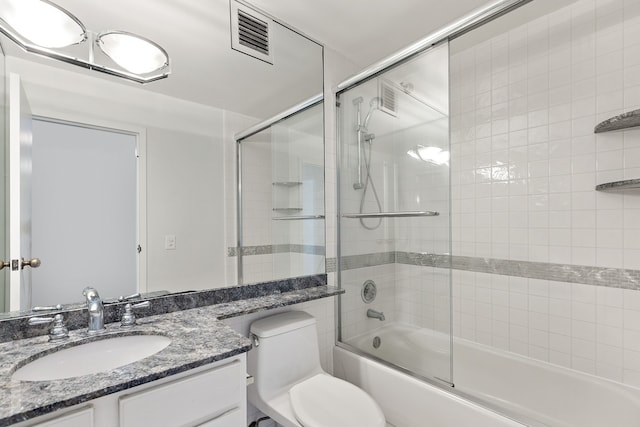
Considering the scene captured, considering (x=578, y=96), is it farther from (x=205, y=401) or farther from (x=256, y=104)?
(x=205, y=401)

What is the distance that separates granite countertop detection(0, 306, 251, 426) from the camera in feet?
2.23

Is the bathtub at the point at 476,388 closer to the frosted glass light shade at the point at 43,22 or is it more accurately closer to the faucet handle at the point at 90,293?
the faucet handle at the point at 90,293

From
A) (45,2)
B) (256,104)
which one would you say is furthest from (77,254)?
(256,104)

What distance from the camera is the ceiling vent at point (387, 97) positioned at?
1.86 m

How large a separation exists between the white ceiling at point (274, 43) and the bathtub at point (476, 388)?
1.57m

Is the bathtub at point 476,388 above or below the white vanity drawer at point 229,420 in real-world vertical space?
below

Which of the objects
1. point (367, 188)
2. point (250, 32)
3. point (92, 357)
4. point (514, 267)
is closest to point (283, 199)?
point (367, 188)

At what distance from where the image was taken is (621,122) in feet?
5.01

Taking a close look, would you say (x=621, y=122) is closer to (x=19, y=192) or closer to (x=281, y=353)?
(x=281, y=353)

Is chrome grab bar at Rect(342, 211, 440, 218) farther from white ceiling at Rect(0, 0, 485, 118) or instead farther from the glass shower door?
white ceiling at Rect(0, 0, 485, 118)

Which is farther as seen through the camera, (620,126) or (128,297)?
(620,126)

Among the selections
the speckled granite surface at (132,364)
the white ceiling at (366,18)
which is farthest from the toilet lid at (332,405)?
the white ceiling at (366,18)

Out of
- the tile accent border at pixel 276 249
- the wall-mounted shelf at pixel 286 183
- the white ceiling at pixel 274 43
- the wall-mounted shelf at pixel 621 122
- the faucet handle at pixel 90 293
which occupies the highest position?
the white ceiling at pixel 274 43

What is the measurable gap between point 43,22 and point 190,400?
1.37 meters
